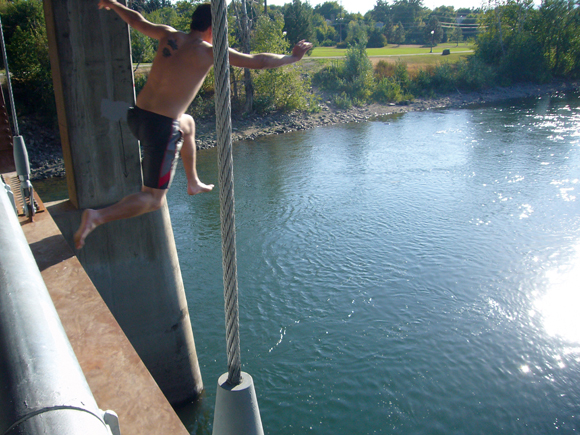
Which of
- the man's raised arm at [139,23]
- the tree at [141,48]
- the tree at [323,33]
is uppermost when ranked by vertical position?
the tree at [323,33]

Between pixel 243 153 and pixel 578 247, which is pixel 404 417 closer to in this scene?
pixel 578 247

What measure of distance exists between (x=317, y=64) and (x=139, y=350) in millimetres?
31478

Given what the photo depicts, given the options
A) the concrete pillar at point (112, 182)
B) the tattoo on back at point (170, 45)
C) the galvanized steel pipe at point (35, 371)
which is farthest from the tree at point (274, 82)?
the galvanized steel pipe at point (35, 371)

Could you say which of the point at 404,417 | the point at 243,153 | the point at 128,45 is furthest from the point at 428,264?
the point at 243,153

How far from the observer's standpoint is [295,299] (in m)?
8.36

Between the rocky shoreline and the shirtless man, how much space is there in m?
14.6

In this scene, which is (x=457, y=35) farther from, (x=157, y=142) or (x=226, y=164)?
(x=226, y=164)

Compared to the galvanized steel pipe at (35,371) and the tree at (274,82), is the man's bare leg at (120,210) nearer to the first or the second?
the galvanized steel pipe at (35,371)

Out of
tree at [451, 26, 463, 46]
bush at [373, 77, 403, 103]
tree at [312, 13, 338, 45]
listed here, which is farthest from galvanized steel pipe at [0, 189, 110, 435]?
tree at [451, 26, 463, 46]

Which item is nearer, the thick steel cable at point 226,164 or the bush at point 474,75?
the thick steel cable at point 226,164

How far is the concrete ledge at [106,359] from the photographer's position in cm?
228

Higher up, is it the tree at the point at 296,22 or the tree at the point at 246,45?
the tree at the point at 296,22

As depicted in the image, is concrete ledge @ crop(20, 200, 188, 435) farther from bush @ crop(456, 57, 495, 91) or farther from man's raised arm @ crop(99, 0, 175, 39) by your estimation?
bush @ crop(456, 57, 495, 91)

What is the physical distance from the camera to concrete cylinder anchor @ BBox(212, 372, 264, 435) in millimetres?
2182
